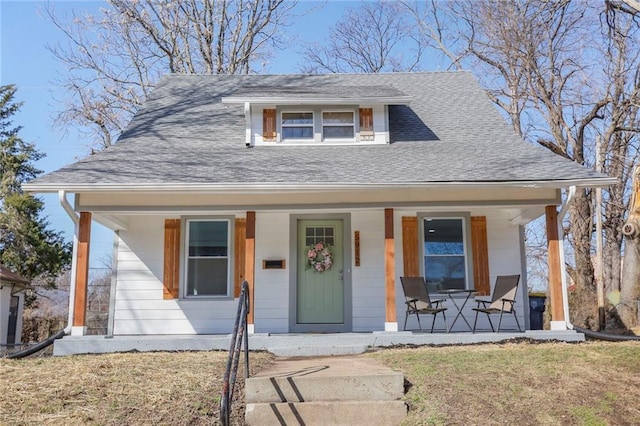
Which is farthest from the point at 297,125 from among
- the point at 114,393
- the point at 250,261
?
the point at 114,393

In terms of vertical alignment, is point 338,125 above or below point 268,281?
above

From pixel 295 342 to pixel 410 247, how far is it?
274 cm

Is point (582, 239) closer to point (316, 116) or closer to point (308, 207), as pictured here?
point (316, 116)

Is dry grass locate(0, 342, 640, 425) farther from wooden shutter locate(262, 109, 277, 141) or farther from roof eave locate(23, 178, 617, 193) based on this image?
wooden shutter locate(262, 109, 277, 141)

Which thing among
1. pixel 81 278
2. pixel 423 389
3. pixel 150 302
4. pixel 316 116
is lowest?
pixel 423 389

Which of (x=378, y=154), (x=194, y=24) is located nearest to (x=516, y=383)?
(x=378, y=154)

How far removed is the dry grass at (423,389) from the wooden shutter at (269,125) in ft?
15.9

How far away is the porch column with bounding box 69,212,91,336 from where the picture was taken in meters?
7.97

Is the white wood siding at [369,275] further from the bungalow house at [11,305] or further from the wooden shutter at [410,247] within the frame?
the bungalow house at [11,305]

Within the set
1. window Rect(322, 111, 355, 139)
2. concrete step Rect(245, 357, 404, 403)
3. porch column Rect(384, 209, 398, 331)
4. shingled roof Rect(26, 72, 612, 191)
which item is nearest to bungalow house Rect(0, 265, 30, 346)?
shingled roof Rect(26, 72, 612, 191)

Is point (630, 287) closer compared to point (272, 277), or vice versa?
point (272, 277)

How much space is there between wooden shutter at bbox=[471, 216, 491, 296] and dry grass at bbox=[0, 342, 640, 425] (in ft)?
9.39

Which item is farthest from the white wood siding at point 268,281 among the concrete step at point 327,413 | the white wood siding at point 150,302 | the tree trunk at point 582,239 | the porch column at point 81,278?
the tree trunk at point 582,239

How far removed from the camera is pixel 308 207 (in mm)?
8453
